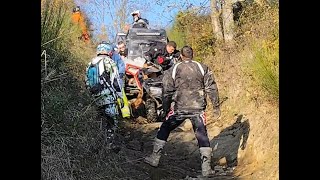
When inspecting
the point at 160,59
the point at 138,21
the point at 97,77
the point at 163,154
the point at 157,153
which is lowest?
the point at 163,154

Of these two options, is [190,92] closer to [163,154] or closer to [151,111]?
[163,154]

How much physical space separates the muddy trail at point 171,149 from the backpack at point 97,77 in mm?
683

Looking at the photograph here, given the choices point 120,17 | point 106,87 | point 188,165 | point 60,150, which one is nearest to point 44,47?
point 106,87

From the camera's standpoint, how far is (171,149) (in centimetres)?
897

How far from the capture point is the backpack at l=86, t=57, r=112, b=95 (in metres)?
7.54

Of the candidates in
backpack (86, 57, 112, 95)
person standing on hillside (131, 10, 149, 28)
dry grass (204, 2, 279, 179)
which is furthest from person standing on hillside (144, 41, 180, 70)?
backpack (86, 57, 112, 95)

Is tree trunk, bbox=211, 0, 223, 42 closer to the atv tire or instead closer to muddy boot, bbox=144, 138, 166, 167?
the atv tire

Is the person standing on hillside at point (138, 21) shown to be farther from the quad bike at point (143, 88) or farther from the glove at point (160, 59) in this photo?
the glove at point (160, 59)

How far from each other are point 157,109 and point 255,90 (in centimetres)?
202

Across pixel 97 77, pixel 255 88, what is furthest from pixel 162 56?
pixel 97 77

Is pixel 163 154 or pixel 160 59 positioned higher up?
pixel 160 59

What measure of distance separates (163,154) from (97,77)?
5.81 ft

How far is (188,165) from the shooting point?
8.11 m
